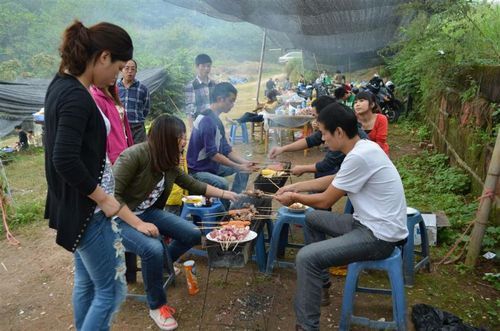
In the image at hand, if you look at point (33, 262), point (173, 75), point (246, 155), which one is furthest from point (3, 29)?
point (33, 262)

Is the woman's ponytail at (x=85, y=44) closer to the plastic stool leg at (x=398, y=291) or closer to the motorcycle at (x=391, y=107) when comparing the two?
the plastic stool leg at (x=398, y=291)

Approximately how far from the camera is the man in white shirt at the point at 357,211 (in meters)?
2.74

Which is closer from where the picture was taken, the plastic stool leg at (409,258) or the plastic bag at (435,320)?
the plastic bag at (435,320)

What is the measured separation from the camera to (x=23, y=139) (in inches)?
527

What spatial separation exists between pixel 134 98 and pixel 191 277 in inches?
116

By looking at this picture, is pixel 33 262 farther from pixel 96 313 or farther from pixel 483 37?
pixel 483 37

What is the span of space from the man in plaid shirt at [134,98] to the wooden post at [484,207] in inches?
176

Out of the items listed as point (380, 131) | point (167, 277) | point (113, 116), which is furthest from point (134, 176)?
point (380, 131)

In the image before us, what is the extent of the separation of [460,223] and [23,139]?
14.0 metres

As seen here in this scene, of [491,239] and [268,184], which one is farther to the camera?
[268,184]

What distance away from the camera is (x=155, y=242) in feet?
10.0

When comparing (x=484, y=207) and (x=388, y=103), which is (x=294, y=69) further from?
(x=484, y=207)

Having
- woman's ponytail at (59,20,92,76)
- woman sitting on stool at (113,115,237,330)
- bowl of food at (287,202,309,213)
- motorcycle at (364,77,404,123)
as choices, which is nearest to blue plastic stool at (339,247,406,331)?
bowl of food at (287,202,309,213)

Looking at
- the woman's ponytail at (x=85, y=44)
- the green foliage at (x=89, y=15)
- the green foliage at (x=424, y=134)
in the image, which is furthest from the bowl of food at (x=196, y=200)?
the green foliage at (x=89, y=15)
